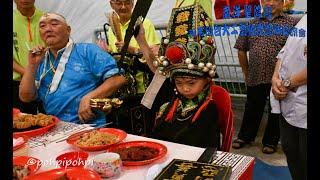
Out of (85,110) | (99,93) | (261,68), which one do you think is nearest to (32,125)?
(85,110)

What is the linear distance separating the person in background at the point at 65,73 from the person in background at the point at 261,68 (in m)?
1.21

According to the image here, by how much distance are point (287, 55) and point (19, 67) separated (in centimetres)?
171

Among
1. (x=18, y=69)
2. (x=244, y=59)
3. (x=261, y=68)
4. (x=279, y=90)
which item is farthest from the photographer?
(x=244, y=59)

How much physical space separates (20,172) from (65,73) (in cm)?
88

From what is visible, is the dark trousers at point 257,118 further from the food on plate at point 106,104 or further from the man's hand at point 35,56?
the man's hand at point 35,56

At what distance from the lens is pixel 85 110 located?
61.8 inches

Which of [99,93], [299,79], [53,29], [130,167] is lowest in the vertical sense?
[130,167]

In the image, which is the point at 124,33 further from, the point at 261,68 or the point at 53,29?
the point at 261,68

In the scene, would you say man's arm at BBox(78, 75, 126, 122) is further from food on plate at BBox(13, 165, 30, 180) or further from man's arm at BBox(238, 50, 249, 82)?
man's arm at BBox(238, 50, 249, 82)

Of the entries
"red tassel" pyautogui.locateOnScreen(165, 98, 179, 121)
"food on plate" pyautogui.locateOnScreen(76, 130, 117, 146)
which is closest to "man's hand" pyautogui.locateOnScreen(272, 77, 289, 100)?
"red tassel" pyautogui.locateOnScreen(165, 98, 179, 121)

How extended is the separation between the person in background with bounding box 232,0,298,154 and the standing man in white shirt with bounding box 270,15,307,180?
2.98ft

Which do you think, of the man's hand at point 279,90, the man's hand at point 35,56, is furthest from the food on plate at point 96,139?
the man's hand at point 279,90

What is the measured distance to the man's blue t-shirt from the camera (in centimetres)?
168

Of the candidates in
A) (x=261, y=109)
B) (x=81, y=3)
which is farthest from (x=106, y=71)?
(x=81, y=3)
